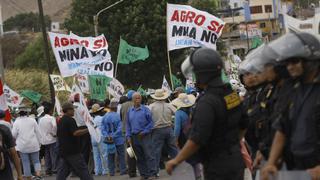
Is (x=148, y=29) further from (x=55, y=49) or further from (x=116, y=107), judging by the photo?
(x=116, y=107)

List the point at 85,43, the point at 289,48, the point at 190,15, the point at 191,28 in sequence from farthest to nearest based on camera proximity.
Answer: the point at 85,43 < the point at 190,15 < the point at 191,28 < the point at 289,48

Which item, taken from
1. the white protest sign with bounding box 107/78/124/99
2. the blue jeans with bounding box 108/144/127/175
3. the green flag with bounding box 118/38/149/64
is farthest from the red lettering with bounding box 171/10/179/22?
the green flag with bounding box 118/38/149/64

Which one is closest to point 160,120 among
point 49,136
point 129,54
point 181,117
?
point 181,117

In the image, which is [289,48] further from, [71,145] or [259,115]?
[71,145]

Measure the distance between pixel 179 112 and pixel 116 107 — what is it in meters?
3.72

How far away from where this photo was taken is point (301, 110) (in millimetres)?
6152

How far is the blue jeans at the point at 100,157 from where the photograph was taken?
17556 mm

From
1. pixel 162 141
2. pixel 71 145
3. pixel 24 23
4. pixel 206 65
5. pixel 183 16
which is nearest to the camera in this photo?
pixel 206 65

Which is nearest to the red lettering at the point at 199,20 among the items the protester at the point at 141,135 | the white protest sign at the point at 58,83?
the protester at the point at 141,135

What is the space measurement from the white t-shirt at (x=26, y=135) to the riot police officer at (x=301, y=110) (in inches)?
416

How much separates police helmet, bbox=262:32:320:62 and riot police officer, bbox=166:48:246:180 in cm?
67

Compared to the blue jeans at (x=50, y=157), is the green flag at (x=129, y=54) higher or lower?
higher

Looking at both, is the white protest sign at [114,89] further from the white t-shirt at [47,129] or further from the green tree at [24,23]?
the green tree at [24,23]

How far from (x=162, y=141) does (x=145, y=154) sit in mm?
425
